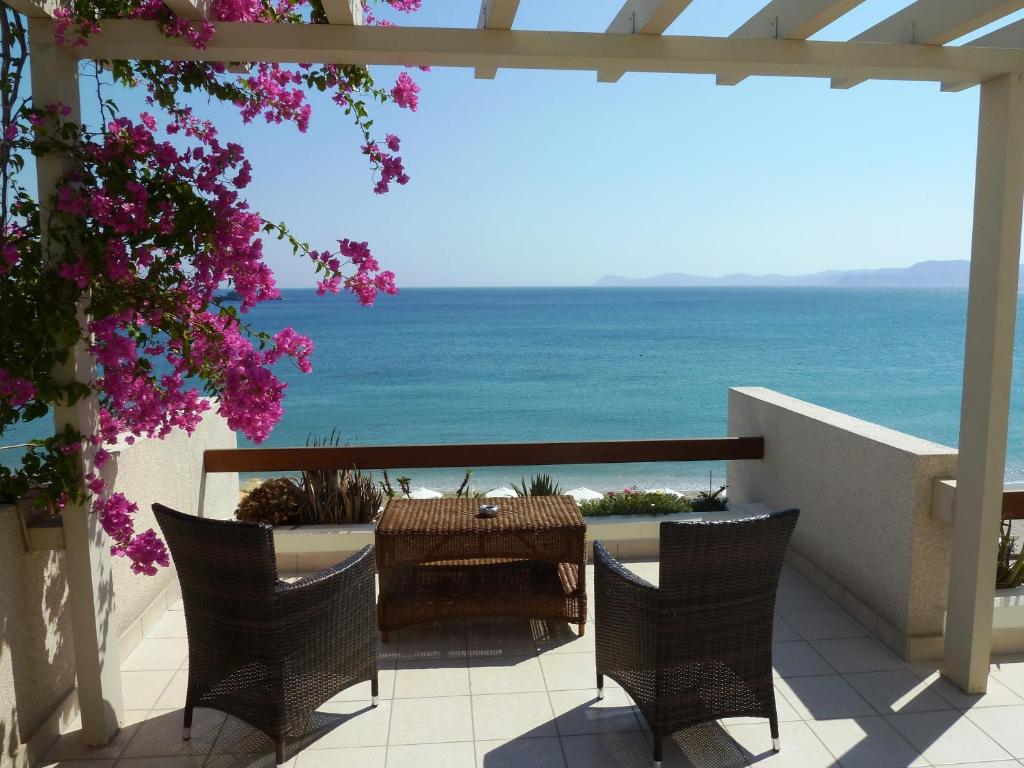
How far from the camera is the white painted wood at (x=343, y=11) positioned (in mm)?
2379

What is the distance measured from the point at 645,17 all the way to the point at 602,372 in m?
32.6

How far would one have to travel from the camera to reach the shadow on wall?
2.45 meters

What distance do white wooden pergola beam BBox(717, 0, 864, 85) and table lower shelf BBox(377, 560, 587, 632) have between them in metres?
2.28

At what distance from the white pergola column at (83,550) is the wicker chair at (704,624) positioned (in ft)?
5.85

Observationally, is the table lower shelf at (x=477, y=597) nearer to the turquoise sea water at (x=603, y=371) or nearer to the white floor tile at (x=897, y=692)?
the white floor tile at (x=897, y=692)

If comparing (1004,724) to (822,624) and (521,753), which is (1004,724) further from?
(521,753)

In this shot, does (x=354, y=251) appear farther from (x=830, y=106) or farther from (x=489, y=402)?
(x=830, y=106)

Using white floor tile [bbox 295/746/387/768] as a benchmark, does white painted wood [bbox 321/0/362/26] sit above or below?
above

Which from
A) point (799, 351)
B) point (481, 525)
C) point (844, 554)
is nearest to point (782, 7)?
point (481, 525)

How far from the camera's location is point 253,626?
2533 mm

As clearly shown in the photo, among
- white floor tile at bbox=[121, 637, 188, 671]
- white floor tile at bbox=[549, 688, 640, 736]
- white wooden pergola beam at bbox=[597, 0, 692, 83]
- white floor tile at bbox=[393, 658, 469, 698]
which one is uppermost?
white wooden pergola beam at bbox=[597, 0, 692, 83]

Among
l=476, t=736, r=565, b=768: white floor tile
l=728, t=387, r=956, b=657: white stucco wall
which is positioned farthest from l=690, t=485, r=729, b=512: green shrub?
l=476, t=736, r=565, b=768: white floor tile

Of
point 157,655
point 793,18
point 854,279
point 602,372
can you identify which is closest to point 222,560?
point 157,655

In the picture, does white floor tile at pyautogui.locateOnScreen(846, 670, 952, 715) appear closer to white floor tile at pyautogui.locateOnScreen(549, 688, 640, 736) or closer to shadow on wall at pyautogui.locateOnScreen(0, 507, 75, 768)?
white floor tile at pyautogui.locateOnScreen(549, 688, 640, 736)
